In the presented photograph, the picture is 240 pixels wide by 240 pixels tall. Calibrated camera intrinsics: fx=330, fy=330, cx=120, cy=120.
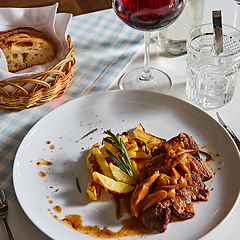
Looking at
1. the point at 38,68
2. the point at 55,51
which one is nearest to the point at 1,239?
the point at 38,68

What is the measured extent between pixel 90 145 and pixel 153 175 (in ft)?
1.14

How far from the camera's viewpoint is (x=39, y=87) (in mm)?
1440

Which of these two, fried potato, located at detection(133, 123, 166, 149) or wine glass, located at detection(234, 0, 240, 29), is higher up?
wine glass, located at detection(234, 0, 240, 29)

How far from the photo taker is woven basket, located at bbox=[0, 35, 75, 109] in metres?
1.34

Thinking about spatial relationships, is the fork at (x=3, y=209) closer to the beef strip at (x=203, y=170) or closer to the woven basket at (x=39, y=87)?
the woven basket at (x=39, y=87)

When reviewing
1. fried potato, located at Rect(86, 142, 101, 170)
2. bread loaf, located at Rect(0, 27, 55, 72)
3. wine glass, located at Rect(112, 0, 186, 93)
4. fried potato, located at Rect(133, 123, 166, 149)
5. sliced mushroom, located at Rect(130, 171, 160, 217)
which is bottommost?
fried potato, located at Rect(86, 142, 101, 170)

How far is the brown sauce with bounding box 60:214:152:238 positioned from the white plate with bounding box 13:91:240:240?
0.02 meters

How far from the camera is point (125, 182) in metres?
1.06

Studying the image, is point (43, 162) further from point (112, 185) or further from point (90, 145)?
point (112, 185)

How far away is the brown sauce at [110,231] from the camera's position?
3.14ft

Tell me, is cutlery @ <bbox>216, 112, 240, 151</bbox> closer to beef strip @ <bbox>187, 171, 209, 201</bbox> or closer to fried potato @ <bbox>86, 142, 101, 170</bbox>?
beef strip @ <bbox>187, 171, 209, 201</bbox>

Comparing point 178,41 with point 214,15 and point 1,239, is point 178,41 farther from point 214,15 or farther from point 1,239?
point 1,239

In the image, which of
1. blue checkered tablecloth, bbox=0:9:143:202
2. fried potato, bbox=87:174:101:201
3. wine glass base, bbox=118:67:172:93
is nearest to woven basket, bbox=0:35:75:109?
blue checkered tablecloth, bbox=0:9:143:202

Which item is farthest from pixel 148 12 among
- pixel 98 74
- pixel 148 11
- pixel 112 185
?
pixel 112 185
